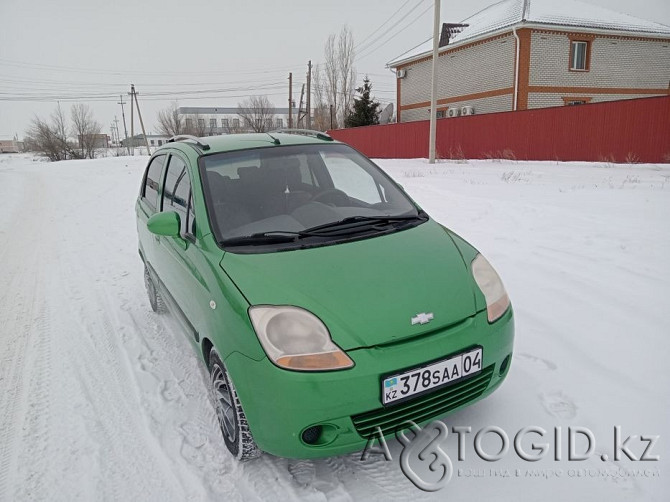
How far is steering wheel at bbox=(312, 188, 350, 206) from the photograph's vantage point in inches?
121

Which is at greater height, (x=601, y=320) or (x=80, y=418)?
(x=601, y=320)

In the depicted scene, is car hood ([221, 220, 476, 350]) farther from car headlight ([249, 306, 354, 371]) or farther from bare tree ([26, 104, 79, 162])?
bare tree ([26, 104, 79, 162])

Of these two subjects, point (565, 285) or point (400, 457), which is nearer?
point (400, 457)

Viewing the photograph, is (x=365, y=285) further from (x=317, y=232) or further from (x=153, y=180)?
(x=153, y=180)

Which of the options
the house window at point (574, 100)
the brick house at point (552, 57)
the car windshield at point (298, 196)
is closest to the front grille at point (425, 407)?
the car windshield at point (298, 196)

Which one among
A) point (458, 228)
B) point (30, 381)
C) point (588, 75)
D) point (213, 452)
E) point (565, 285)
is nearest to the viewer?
point (213, 452)

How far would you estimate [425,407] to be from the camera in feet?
6.67

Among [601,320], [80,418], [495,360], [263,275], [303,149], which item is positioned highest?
[303,149]

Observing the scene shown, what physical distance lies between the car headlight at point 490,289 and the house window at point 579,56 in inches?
985

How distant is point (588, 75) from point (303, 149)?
25.3 m

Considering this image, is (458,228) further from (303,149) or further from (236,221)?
(236,221)

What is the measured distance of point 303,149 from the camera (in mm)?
3361

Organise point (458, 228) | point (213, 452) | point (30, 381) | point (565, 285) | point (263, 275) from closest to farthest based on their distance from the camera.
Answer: point (263, 275)
point (213, 452)
point (30, 381)
point (565, 285)
point (458, 228)

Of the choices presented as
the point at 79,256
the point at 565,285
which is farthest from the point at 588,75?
the point at 79,256
